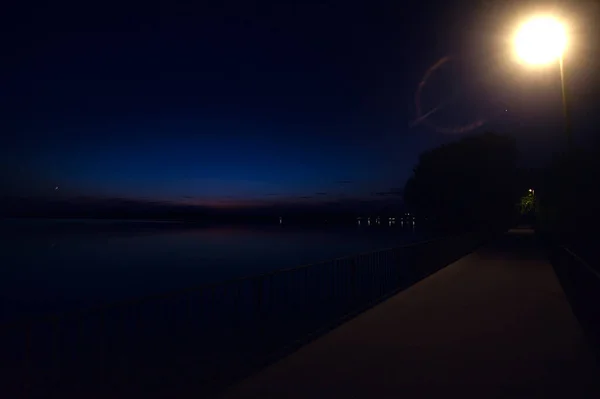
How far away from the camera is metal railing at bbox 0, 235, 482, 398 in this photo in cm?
604

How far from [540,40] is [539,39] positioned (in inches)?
1.4

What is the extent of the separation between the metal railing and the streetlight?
17.6 feet

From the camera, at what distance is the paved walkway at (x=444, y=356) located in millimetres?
5449

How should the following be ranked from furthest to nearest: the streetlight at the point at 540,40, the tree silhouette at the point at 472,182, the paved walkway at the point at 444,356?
the tree silhouette at the point at 472,182, the streetlight at the point at 540,40, the paved walkway at the point at 444,356

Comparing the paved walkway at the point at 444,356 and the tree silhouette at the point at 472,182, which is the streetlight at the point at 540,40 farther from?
the tree silhouette at the point at 472,182

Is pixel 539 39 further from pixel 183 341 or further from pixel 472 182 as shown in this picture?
pixel 472 182

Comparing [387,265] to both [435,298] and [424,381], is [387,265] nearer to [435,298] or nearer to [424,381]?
[435,298]

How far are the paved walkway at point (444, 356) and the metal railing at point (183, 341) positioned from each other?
64 cm

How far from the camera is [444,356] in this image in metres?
6.65

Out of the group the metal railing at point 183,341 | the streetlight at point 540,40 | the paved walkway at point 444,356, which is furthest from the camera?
the streetlight at point 540,40

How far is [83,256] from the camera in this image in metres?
72.8

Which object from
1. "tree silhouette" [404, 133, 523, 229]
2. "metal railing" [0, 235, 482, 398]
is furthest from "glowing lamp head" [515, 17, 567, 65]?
"tree silhouette" [404, 133, 523, 229]

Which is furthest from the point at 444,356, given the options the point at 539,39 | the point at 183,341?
the point at 539,39

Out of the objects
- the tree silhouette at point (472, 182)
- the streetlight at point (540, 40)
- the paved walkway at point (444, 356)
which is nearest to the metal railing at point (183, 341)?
the paved walkway at point (444, 356)
